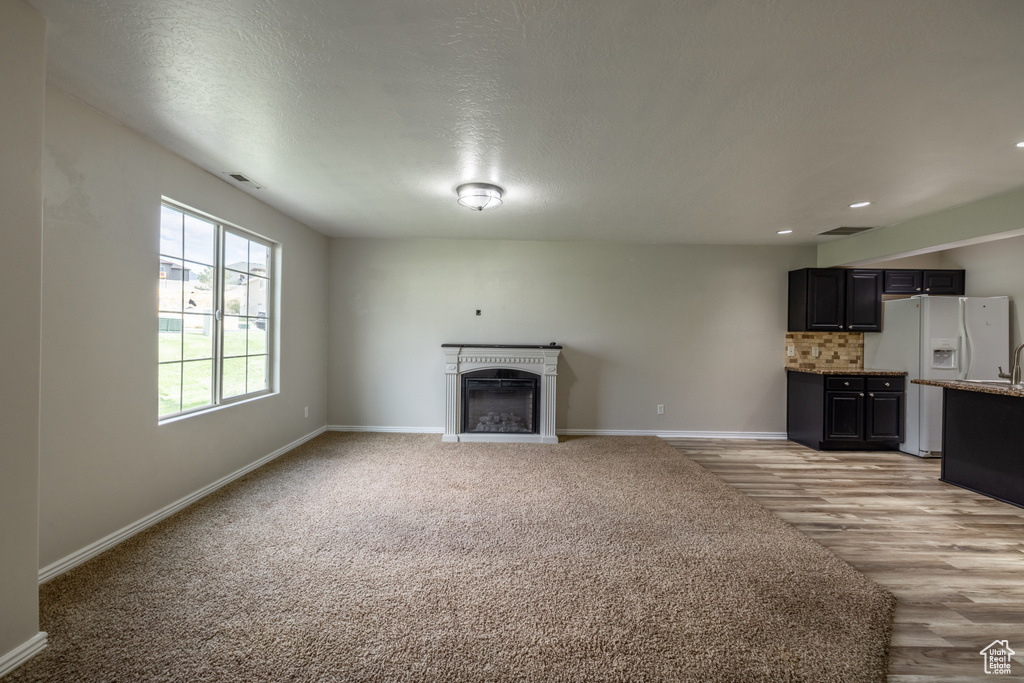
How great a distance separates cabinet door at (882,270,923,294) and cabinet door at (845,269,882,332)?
0.07 m

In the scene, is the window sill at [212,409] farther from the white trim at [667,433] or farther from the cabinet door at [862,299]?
the cabinet door at [862,299]

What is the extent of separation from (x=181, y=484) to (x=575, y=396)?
13.3ft

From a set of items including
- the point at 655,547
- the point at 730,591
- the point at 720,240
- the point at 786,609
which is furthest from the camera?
the point at 720,240

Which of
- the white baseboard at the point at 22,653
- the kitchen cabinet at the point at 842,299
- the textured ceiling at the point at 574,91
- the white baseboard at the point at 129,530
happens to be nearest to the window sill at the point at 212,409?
the white baseboard at the point at 129,530

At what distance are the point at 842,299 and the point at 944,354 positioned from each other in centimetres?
111

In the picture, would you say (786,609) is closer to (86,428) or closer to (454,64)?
(454,64)

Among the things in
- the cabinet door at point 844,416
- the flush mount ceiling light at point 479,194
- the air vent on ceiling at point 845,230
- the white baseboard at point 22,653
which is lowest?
the white baseboard at point 22,653

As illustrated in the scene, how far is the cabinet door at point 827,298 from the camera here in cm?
527

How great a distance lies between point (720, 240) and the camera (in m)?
5.34

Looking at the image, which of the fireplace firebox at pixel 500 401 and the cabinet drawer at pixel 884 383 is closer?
the cabinet drawer at pixel 884 383

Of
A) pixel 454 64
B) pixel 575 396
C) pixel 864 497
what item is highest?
pixel 454 64

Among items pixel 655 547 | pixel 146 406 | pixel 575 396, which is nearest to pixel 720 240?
pixel 575 396

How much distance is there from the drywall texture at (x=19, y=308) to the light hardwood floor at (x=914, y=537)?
334 cm

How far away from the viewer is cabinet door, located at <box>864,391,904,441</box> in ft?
16.4
